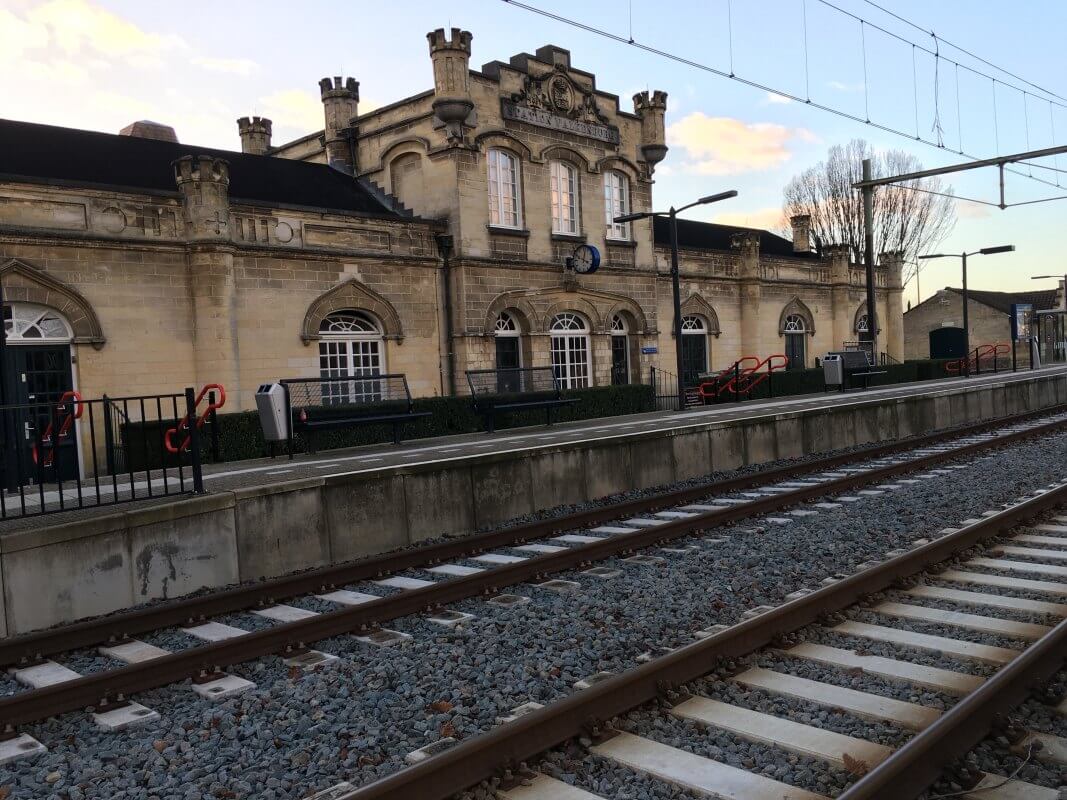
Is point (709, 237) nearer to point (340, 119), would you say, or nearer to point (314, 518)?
point (340, 119)

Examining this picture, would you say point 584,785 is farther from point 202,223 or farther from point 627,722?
point 202,223

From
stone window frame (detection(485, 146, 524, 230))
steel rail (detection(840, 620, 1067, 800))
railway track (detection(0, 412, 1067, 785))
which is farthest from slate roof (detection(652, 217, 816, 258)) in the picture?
steel rail (detection(840, 620, 1067, 800))

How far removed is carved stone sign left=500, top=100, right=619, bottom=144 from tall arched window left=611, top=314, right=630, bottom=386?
18.2 feet

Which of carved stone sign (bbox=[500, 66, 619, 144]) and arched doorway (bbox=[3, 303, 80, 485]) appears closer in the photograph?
arched doorway (bbox=[3, 303, 80, 485])

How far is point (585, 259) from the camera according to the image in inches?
971

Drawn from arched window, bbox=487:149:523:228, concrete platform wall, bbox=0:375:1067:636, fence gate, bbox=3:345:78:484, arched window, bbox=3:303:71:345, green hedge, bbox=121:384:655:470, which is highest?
arched window, bbox=487:149:523:228

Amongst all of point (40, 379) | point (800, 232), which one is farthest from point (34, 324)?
point (800, 232)

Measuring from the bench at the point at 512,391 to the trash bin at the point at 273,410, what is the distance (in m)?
5.44

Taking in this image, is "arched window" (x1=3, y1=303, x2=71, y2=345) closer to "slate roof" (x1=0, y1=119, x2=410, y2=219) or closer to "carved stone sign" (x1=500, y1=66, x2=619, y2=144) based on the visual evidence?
"slate roof" (x1=0, y1=119, x2=410, y2=219)

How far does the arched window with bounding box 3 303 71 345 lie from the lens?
15.5 metres

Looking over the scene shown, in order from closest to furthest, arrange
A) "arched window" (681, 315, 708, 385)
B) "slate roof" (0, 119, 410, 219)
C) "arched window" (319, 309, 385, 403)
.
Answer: "slate roof" (0, 119, 410, 219) → "arched window" (319, 309, 385, 403) → "arched window" (681, 315, 708, 385)

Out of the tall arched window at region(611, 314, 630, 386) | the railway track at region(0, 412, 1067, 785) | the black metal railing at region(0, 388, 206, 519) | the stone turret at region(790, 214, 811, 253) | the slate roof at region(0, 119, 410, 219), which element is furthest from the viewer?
the stone turret at region(790, 214, 811, 253)

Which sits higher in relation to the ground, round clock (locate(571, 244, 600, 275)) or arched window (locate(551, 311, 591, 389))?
round clock (locate(571, 244, 600, 275))

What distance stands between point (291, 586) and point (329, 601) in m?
0.47
